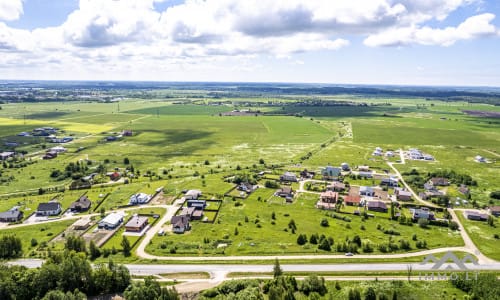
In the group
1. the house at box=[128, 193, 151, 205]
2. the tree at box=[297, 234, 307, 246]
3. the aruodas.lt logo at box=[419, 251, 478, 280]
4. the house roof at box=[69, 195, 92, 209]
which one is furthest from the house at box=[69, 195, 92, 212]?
the aruodas.lt logo at box=[419, 251, 478, 280]

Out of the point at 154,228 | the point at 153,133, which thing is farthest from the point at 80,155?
the point at 154,228

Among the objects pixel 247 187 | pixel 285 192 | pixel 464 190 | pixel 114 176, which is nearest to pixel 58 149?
pixel 114 176

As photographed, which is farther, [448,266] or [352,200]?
[352,200]

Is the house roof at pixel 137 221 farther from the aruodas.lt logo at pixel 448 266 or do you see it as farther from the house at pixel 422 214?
the house at pixel 422 214

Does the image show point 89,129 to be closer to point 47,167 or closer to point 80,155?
point 80,155

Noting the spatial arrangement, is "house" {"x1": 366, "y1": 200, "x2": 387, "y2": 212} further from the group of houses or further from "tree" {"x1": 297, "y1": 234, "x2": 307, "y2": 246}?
the group of houses

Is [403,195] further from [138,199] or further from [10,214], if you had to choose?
[10,214]
